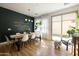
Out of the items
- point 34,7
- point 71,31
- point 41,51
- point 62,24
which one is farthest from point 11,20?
point 71,31

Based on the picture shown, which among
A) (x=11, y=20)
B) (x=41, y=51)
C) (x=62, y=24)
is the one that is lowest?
(x=41, y=51)

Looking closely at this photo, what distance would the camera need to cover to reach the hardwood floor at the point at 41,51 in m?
2.59

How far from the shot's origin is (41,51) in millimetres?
2652

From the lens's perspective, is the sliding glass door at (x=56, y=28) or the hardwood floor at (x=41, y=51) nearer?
the hardwood floor at (x=41, y=51)

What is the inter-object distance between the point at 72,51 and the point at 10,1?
1.91m

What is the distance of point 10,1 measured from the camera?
2506mm

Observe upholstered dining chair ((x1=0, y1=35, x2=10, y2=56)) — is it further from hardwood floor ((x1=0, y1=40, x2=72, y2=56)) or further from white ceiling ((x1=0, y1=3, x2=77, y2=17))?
white ceiling ((x1=0, y1=3, x2=77, y2=17))

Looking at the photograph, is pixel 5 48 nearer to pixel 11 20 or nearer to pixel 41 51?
pixel 11 20

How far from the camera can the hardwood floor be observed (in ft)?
8.51

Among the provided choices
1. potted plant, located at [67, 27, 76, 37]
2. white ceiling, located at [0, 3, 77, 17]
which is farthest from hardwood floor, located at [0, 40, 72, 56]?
white ceiling, located at [0, 3, 77, 17]

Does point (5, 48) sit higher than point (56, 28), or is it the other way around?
point (56, 28)

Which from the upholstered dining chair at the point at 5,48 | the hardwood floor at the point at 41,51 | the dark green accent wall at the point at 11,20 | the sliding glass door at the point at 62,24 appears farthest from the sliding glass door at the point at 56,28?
the upholstered dining chair at the point at 5,48

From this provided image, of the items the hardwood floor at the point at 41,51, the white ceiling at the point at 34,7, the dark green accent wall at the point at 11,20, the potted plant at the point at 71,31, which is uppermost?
the white ceiling at the point at 34,7

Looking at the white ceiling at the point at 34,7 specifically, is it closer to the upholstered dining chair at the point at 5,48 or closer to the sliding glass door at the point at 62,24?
the sliding glass door at the point at 62,24
